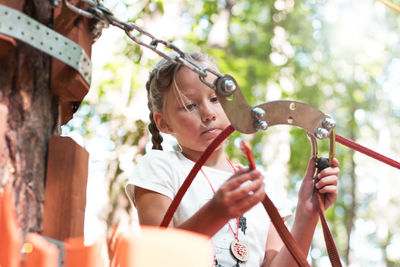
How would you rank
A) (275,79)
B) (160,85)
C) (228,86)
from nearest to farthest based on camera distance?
(228,86) < (160,85) < (275,79)

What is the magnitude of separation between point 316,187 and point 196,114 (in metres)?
0.56

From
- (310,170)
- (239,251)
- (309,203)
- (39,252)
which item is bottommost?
(39,252)

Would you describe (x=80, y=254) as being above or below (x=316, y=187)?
below

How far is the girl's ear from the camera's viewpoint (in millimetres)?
2416

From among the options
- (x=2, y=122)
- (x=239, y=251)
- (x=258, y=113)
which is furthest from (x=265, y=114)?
(x=2, y=122)

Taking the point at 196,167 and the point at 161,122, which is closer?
the point at 196,167

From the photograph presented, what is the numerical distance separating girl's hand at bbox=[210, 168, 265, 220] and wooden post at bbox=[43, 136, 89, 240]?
0.35 m

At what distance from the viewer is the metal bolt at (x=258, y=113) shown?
1589 millimetres

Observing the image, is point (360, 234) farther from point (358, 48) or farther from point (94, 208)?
point (94, 208)

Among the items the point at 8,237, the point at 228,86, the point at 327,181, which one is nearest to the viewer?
the point at 8,237

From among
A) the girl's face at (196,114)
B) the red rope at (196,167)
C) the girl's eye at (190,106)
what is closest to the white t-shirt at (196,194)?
the girl's face at (196,114)

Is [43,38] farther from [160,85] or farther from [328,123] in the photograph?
[160,85]

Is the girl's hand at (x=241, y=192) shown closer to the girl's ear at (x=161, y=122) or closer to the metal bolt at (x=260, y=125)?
the metal bolt at (x=260, y=125)

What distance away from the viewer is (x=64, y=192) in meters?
1.29
